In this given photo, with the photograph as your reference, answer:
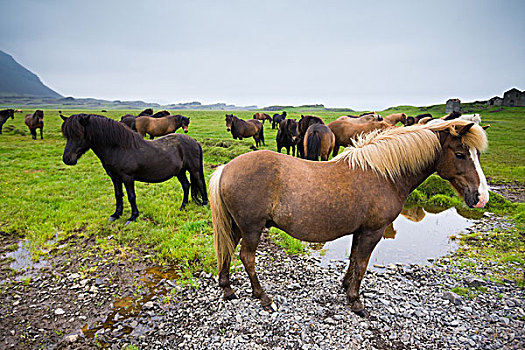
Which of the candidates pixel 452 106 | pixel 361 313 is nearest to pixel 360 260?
pixel 361 313

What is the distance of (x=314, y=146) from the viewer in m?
10.1

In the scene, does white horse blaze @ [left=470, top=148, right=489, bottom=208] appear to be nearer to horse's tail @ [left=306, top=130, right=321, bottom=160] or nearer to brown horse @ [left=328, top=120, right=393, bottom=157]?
horse's tail @ [left=306, top=130, right=321, bottom=160]

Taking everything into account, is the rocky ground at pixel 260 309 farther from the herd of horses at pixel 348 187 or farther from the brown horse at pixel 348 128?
the brown horse at pixel 348 128

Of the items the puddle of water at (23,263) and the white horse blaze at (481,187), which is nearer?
the white horse blaze at (481,187)

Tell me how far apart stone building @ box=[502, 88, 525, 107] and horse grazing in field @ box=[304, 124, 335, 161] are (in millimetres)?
65853

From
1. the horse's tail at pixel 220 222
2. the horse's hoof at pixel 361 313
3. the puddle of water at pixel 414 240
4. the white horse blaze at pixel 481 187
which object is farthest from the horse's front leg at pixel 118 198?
the white horse blaze at pixel 481 187

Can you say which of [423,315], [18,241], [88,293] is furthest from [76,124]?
[423,315]

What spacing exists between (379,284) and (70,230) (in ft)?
20.7

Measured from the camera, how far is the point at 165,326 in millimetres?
3186

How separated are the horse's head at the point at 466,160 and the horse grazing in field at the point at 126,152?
18.0ft

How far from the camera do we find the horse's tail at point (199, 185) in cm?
686

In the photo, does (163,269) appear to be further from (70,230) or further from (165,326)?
(70,230)

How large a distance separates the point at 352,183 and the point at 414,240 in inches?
133

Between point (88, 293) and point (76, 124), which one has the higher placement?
point (76, 124)
